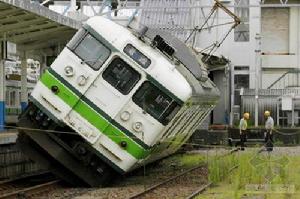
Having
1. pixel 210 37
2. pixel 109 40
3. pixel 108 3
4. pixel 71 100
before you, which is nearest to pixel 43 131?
pixel 71 100

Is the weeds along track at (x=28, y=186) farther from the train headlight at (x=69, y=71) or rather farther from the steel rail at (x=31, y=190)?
the train headlight at (x=69, y=71)

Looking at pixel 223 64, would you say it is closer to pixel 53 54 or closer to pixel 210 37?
pixel 210 37

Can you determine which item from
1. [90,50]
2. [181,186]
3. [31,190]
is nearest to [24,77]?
[181,186]

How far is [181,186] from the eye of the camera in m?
16.5

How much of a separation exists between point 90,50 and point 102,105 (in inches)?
49.3

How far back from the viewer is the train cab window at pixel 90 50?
593 inches

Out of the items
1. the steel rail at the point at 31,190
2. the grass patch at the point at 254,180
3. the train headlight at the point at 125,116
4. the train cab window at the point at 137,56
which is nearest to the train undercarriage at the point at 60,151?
the steel rail at the point at 31,190

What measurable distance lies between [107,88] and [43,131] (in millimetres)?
1638

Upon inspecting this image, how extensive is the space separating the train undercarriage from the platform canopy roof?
348 centimetres

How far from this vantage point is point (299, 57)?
4869cm

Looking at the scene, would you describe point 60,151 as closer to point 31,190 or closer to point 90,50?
point 31,190

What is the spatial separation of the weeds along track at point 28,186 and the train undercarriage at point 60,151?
54 cm

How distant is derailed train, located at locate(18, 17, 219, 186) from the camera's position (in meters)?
14.7

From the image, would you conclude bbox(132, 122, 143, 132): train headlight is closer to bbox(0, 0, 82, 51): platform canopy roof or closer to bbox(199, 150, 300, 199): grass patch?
bbox(199, 150, 300, 199): grass patch
